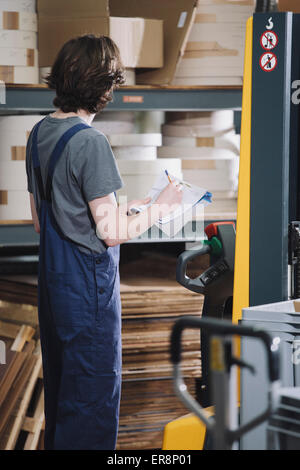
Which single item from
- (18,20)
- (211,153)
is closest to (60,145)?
(18,20)

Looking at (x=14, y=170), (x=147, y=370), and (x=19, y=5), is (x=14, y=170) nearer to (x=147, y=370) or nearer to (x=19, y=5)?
(x=19, y=5)

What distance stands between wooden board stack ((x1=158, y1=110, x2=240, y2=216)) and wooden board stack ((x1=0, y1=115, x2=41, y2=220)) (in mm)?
758

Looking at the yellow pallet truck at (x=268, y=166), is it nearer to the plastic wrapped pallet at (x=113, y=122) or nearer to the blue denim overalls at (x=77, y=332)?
the blue denim overalls at (x=77, y=332)

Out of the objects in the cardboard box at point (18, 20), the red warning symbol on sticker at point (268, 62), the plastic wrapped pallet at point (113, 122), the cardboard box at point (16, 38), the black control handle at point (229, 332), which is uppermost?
the cardboard box at point (18, 20)

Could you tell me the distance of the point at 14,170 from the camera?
10.4 ft

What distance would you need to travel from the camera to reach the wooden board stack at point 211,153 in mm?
3348

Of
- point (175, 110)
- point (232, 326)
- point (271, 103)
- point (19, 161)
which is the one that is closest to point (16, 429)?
point (19, 161)

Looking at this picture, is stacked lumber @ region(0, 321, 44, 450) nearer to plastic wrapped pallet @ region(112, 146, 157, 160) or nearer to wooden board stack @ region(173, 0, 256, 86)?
plastic wrapped pallet @ region(112, 146, 157, 160)

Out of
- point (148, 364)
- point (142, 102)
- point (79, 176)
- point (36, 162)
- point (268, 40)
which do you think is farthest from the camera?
point (148, 364)

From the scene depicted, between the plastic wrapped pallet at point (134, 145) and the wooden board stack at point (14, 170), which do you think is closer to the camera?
the wooden board stack at point (14, 170)

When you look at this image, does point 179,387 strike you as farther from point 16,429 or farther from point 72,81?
point 16,429

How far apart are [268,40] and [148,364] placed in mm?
1737

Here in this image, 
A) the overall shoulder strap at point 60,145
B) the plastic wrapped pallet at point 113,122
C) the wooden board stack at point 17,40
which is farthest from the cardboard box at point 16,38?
the overall shoulder strap at point 60,145

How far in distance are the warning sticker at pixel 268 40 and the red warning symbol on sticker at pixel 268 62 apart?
0.08 ft
